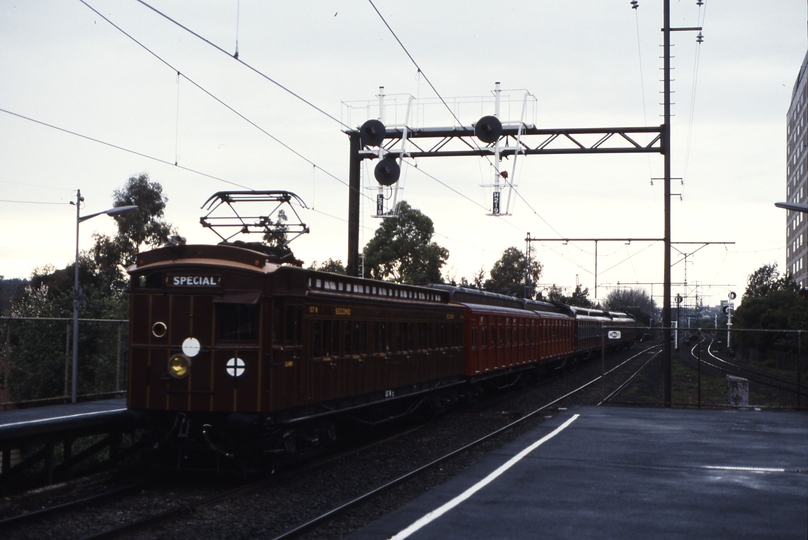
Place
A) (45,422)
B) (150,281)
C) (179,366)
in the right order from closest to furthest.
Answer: (45,422)
(179,366)
(150,281)

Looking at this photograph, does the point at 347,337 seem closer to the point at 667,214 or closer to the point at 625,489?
the point at 625,489

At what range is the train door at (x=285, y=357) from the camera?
11.3 meters

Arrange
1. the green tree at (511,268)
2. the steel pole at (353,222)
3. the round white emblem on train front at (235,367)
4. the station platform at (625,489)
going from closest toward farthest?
the station platform at (625,489) < the round white emblem on train front at (235,367) < the steel pole at (353,222) < the green tree at (511,268)

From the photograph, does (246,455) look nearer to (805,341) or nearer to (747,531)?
(747,531)

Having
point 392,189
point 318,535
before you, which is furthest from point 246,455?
point 392,189

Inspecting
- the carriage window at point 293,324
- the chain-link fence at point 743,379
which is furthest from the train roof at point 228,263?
the chain-link fence at point 743,379

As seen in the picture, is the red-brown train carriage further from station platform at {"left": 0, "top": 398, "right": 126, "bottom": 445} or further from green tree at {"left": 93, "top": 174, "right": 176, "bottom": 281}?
green tree at {"left": 93, "top": 174, "right": 176, "bottom": 281}

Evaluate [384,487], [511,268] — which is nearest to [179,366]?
[384,487]

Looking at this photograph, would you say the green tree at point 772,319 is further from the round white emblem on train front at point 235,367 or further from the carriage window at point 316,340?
the round white emblem on train front at point 235,367

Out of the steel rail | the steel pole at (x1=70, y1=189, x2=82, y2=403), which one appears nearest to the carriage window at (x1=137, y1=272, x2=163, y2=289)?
the steel rail

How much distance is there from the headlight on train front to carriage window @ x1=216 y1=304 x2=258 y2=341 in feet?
1.77

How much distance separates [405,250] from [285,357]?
172 ft

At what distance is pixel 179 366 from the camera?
11.4 m

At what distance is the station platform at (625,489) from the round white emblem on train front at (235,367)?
9.20 feet
